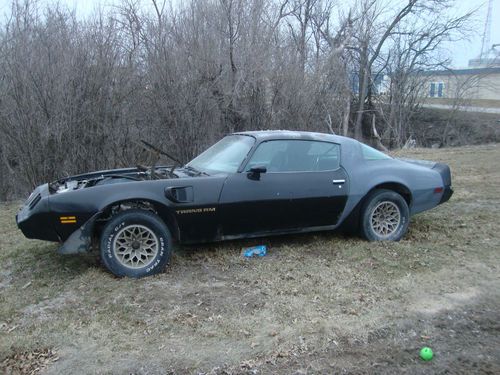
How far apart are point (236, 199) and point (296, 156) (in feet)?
3.18

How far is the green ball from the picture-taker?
10.6ft

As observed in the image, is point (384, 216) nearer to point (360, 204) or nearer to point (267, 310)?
point (360, 204)

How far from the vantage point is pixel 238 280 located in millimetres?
4668

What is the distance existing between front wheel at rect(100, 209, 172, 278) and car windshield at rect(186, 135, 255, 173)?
1.06 m

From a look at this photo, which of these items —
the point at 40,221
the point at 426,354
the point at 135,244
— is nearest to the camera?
the point at 426,354

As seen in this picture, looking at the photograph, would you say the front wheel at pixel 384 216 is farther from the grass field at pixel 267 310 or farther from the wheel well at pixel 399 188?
the grass field at pixel 267 310

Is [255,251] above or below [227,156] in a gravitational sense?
below

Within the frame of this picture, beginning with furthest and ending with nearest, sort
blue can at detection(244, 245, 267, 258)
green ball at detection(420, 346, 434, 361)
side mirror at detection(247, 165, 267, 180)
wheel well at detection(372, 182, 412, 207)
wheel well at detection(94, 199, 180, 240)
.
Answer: wheel well at detection(372, 182, 412, 207), blue can at detection(244, 245, 267, 258), side mirror at detection(247, 165, 267, 180), wheel well at detection(94, 199, 180, 240), green ball at detection(420, 346, 434, 361)

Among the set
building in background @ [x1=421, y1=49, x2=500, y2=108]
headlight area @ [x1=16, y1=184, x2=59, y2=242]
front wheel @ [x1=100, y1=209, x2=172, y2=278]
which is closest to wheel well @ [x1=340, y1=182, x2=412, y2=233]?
front wheel @ [x1=100, y1=209, x2=172, y2=278]

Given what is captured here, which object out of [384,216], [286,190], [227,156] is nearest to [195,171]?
[227,156]

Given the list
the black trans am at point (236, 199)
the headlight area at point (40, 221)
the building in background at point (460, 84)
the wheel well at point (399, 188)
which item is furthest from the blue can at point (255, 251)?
the building in background at point (460, 84)

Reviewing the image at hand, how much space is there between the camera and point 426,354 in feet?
10.6

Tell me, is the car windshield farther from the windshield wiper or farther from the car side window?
the car side window

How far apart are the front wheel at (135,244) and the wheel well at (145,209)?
124mm
